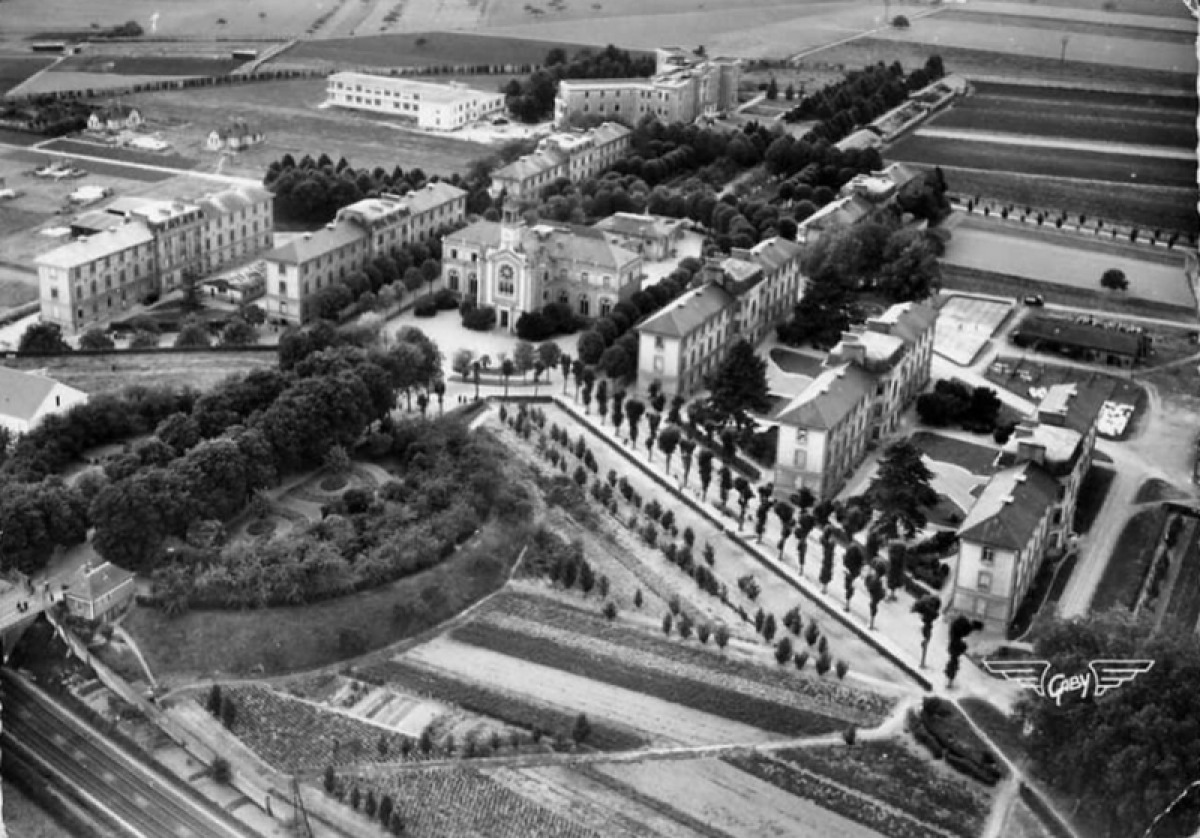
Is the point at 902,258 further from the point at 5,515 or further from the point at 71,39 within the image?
the point at 71,39

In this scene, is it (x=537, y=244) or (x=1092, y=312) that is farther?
(x=1092, y=312)

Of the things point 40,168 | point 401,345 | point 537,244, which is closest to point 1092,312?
point 537,244

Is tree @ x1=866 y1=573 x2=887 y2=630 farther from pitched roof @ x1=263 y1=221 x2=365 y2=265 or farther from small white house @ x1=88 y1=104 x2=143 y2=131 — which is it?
small white house @ x1=88 y1=104 x2=143 y2=131

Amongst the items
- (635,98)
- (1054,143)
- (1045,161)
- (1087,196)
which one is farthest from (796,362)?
(1054,143)

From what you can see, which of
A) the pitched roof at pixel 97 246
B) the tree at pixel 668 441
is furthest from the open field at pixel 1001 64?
the tree at pixel 668 441

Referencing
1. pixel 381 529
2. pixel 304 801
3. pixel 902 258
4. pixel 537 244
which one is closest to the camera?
pixel 304 801

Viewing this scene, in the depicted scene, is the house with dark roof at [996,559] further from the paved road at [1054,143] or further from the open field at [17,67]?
the open field at [17,67]
